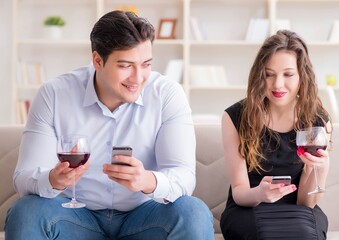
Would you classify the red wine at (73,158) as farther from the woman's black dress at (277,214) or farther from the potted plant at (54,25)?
the potted plant at (54,25)

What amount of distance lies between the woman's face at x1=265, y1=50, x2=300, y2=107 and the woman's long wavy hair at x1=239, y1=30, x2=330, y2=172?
0.06 ft

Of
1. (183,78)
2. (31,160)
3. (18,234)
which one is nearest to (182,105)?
(31,160)

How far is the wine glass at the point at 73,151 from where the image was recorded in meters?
2.13

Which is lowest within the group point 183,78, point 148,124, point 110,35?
point 183,78

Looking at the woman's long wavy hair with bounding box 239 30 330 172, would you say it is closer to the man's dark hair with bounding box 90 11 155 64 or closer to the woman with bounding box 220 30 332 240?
the woman with bounding box 220 30 332 240

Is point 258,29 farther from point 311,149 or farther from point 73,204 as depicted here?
point 73,204

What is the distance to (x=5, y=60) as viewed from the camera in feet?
22.6

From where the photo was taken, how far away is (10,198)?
271 centimetres

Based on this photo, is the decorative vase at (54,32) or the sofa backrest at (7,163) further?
the decorative vase at (54,32)

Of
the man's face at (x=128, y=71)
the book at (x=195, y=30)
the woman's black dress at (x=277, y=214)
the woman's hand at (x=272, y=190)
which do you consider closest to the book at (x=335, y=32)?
the book at (x=195, y=30)

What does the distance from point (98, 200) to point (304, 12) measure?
5.01 m

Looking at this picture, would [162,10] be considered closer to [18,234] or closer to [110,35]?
[110,35]

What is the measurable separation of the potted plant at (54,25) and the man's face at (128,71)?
450 cm

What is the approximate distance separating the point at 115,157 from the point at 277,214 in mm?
677
